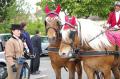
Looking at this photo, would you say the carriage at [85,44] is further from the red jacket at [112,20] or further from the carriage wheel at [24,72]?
the carriage wheel at [24,72]

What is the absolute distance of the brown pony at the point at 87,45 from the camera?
8.12 meters

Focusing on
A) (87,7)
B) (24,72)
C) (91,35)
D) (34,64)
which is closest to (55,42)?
(91,35)

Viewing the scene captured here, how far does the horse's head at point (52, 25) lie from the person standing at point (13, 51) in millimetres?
956

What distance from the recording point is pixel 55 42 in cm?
892

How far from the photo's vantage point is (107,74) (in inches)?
326

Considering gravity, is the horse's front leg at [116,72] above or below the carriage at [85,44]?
below

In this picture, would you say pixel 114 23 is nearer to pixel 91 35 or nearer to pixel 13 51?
pixel 91 35

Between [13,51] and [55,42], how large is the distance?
3.86ft

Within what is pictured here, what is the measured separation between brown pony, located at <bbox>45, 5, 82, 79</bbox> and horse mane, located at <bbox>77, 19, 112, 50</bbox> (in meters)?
0.59

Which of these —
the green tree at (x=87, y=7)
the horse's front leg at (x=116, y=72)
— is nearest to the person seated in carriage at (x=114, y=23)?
the horse's front leg at (x=116, y=72)

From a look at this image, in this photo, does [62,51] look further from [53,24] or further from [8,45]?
[8,45]

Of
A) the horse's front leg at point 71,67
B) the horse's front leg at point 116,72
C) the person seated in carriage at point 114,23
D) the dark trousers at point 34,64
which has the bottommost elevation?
the dark trousers at point 34,64

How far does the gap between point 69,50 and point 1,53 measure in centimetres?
654

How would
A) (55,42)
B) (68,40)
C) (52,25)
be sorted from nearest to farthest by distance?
1. (68,40)
2. (52,25)
3. (55,42)
